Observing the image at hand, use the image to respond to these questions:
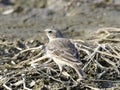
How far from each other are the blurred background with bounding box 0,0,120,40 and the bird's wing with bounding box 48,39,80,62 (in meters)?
3.43

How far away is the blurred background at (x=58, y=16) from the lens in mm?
13391

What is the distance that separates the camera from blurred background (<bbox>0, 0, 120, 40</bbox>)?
1339 centimetres

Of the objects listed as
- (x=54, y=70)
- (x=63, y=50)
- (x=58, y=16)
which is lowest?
(x=58, y=16)

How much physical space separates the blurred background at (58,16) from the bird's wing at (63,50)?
3.43m

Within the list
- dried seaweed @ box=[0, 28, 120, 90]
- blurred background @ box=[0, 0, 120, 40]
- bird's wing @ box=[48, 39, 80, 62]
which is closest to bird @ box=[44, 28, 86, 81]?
bird's wing @ box=[48, 39, 80, 62]

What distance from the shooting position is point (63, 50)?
9008 millimetres

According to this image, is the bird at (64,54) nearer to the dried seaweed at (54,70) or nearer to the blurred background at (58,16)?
the dried seaweed at (54,70)

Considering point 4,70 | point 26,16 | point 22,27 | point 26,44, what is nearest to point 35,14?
point 26,16

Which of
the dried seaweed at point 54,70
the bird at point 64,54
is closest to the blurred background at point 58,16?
the dried seaweed at point 54,70

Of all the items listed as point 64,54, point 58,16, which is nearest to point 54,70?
point 64,54

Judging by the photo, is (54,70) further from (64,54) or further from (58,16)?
(58,16)

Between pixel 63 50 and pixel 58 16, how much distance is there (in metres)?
5.96

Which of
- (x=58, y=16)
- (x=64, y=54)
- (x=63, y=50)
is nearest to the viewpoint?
(x=64, y=54)

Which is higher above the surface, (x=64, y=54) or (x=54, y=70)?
(x=64, y=54)
